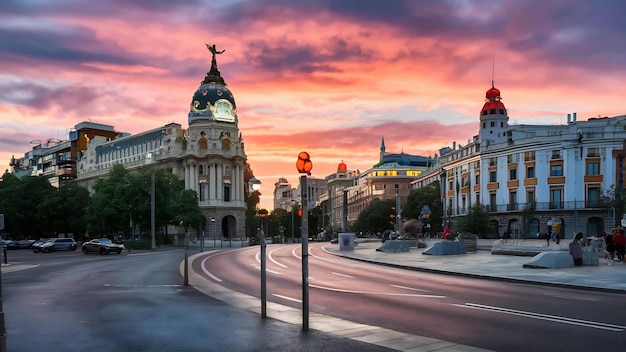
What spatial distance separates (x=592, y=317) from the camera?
43.0 feet

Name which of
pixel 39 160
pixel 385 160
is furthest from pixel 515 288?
pixel 39 160

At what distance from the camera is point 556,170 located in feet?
265

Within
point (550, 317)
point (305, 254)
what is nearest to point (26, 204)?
point (305, 254)

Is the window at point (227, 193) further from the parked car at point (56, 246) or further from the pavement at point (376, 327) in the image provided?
the pavement at point (376, 327)

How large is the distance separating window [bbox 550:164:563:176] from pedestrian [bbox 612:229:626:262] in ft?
180

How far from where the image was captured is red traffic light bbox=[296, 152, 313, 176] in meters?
11.5

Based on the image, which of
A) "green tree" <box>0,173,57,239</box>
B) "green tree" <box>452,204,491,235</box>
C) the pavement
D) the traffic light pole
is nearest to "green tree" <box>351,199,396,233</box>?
"green tree" <box>452,204,491,235</box>

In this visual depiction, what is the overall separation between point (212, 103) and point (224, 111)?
2.85 meters

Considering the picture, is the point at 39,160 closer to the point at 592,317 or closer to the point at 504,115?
the point at 504,115

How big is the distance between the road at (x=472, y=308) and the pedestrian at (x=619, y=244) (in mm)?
10212

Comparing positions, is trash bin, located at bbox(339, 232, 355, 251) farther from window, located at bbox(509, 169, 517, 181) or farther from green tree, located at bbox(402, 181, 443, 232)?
green tree, located at bbox(402, 181, 443, 232)

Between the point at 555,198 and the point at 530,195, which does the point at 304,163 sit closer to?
the point at 555,198

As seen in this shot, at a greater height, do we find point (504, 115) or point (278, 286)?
point (504, 115)

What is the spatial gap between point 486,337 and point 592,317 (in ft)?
12.3
